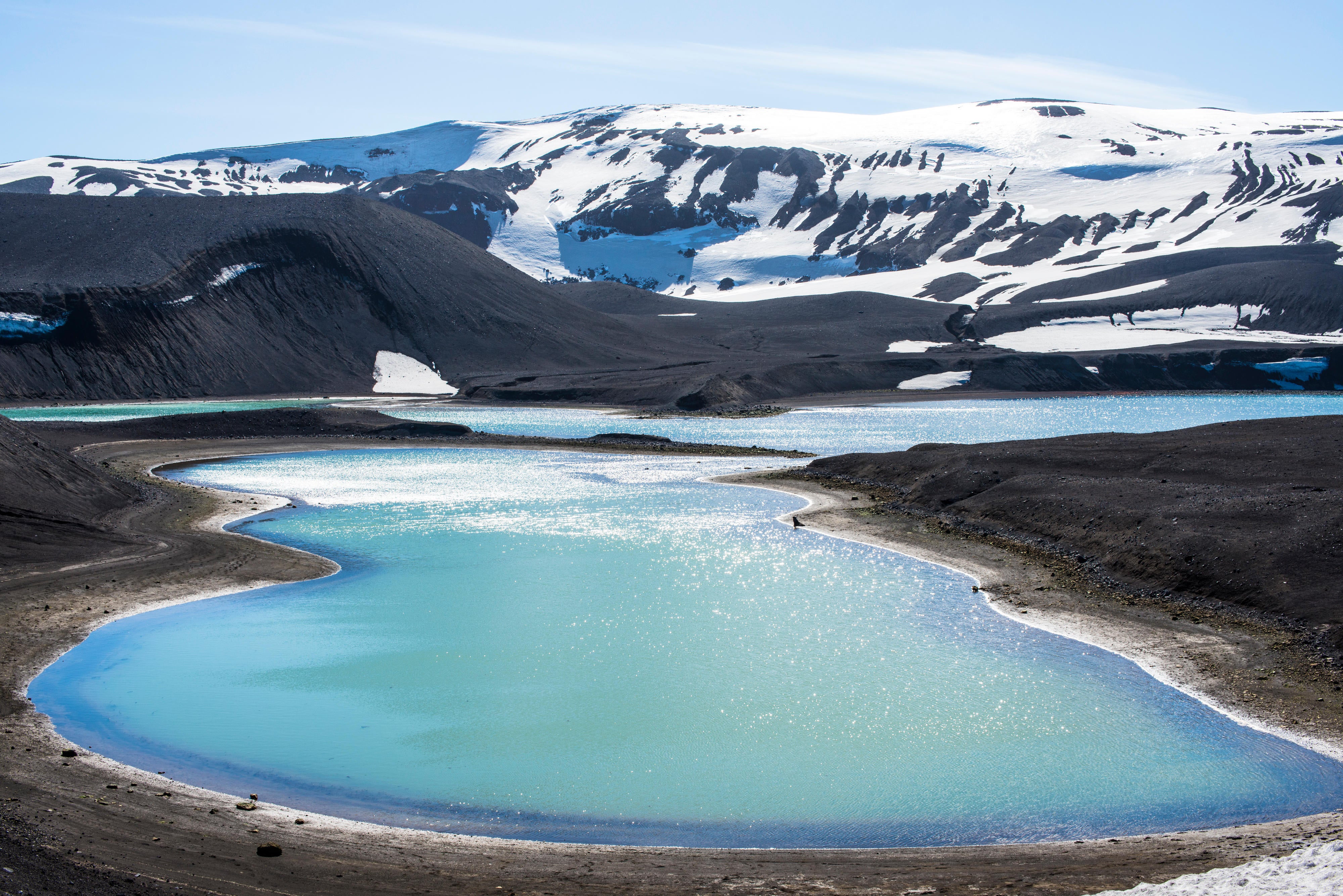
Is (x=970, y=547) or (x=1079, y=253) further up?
(x=1079, y=253)

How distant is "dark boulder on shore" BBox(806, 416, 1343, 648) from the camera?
22703mm

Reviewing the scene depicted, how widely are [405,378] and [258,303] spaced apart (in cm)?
1566

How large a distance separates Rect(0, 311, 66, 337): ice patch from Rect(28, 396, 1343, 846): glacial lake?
7058 cm

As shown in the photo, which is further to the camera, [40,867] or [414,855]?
[414,855]

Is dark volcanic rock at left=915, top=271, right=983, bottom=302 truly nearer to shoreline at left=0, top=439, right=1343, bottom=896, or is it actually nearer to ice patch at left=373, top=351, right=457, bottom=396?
ice patch at left=373, top=351, right=457, bottom=396

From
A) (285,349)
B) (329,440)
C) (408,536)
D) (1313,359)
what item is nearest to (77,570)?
(408,536)

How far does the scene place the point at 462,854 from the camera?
40.1 feet

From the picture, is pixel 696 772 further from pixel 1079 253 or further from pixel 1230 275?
pixel 1079 253

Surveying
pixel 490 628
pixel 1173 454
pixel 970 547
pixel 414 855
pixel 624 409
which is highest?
pixel 624 409

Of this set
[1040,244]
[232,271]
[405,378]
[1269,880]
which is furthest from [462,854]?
[1040,244]

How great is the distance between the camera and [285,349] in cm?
10462

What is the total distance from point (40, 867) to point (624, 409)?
267ft

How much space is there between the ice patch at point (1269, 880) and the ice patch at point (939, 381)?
102 metres

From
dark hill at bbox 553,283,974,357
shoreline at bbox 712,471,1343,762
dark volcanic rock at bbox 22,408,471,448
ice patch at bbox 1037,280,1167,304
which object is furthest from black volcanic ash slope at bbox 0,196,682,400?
shoreline at bbox 712,471,1343,762
